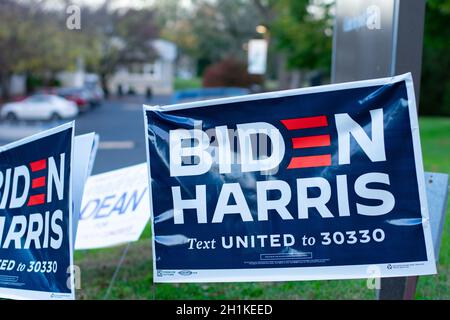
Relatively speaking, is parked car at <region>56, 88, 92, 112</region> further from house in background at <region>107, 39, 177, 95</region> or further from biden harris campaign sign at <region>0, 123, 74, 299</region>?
biden harris campaign sign at <region>0, 123, 74, 299</region>

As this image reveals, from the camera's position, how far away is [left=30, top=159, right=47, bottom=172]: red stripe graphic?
4.28 metres

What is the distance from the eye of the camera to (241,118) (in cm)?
405

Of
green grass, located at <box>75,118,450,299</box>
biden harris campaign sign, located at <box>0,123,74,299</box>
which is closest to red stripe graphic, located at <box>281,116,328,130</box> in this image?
biden harris campaign sign, located at <box>0,123,74,299</box>

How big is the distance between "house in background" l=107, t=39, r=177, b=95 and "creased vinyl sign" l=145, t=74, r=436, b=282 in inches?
2472

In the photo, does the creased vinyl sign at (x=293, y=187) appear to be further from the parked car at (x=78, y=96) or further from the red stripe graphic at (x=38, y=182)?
the parked car at (x=78, y=96)

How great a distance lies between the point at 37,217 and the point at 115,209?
1576mm

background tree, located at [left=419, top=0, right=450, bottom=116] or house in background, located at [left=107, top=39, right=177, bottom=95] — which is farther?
house in background, located at [left=107, top=39, right=177, bottom=95]

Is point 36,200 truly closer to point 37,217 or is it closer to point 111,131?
point 37,217

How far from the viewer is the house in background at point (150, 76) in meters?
68.4

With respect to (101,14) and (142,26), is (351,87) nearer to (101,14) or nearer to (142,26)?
(101,14)

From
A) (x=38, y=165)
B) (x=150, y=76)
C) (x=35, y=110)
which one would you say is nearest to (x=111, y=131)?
(x=35, y=110)

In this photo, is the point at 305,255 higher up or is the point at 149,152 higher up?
the point at 149,152
